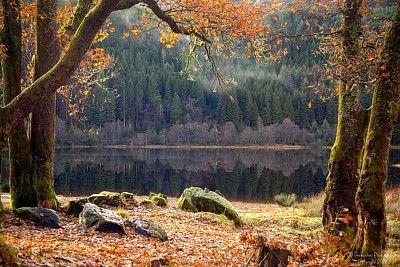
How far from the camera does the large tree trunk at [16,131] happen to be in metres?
10.3

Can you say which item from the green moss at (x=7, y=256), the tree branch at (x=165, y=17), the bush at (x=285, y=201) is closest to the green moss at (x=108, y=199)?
the tree branch at (x=165, y=17)

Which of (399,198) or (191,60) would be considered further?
(399,198)

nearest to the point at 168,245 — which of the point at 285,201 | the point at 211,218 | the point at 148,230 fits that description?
the point at 148,230

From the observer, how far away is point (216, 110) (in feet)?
406

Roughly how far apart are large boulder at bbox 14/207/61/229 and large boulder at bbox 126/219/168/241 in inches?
75.9

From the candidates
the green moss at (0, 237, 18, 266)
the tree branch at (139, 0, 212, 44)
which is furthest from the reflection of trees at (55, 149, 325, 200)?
the green moss at (0, 237, 18, 266)

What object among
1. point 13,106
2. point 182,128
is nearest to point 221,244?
point 13,106

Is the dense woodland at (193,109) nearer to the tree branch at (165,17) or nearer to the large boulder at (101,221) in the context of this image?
the tree branch at (165,17)

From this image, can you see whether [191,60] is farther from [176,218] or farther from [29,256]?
[29,256]

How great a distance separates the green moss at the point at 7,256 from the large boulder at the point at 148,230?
4.81m

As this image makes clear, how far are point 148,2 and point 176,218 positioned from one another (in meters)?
7.40

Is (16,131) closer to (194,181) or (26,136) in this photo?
(26,136)

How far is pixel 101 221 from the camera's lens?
9461mm

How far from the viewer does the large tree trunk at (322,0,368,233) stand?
343 inches
